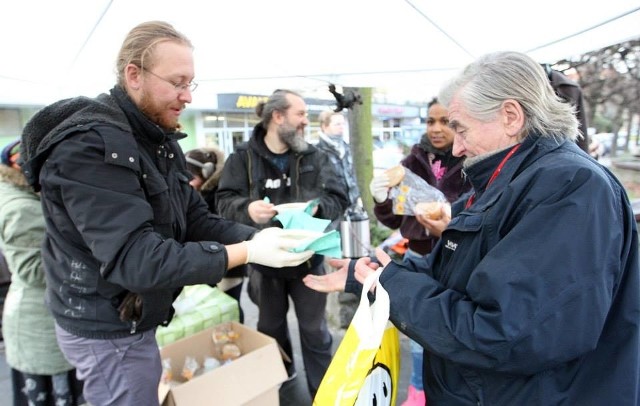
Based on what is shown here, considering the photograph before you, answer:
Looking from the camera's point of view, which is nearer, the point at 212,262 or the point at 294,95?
the point at 212,262

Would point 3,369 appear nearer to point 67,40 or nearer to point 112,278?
point 67,40

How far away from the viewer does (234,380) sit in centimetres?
197

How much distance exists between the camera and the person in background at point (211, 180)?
3.29 meters

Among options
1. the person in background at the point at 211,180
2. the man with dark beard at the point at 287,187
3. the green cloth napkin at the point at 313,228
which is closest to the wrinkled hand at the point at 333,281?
the green cloth napkin at the point at 313,228

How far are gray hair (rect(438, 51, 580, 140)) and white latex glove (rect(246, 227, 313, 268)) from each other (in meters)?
0.83

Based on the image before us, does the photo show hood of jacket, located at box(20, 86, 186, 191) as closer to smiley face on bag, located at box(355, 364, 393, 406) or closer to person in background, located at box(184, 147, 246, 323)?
smiley face on bag, located at box(355, 364, 393, 406)

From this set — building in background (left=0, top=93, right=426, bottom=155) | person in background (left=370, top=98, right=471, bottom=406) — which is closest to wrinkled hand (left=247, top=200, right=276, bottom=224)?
person in background (left=370, top=98, right=471, bottom=406)

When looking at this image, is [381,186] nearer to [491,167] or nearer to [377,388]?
[491,167]

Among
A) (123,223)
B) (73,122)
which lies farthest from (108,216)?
(73,122)

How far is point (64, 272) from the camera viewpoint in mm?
1452

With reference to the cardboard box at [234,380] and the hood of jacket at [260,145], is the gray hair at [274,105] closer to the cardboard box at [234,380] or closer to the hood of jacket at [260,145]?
the hood of jacket at [260,145]

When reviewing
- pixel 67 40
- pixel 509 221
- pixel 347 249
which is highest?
pixel 67 40

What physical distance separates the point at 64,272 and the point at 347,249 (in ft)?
8.16

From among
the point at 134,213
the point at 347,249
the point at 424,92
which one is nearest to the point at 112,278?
the point at 134,213
